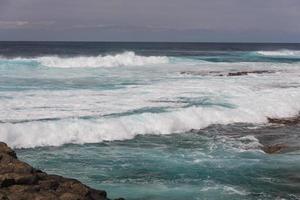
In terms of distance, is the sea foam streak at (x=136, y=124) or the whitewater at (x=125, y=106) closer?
the sea foam streak at (x=136, y=124)

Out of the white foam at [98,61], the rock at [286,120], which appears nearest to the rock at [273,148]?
the rock at [286,120]

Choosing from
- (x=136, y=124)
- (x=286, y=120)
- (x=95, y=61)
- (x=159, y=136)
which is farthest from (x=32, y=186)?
(x=95, y=61)

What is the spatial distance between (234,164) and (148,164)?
2456 mm

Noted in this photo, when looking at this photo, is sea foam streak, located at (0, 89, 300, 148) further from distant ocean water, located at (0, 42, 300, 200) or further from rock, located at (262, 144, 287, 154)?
rock, located at (262, 144, 287, 154)

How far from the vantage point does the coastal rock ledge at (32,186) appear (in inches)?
372

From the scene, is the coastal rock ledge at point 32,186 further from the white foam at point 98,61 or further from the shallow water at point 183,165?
the white foam at point 98,61

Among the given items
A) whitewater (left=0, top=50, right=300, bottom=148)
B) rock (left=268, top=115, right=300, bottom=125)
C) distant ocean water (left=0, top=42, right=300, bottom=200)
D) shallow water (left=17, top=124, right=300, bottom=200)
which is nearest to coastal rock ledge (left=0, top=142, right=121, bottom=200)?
shallow water (left=17, top=124, right=300, bottom=200)

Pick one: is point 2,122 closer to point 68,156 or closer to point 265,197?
point 68,156

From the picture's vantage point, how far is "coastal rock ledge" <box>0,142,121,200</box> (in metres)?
9.45

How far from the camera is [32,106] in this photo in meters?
24.5

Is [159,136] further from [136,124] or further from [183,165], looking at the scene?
[183,165]

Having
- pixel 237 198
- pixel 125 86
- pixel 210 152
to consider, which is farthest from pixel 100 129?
pixel 125 86

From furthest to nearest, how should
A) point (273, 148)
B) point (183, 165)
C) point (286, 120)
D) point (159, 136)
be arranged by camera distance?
point (286, 120) < point (159, 136) < point (273, 148) < point (183, 165)

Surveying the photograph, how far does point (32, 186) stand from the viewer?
9820 mm
